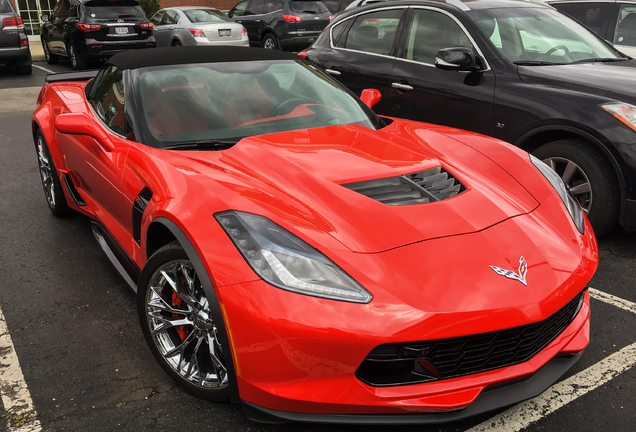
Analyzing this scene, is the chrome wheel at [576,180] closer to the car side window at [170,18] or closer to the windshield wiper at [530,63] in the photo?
the windshield wiper at [530,63]

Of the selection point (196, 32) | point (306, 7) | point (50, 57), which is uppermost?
point (306, 7)

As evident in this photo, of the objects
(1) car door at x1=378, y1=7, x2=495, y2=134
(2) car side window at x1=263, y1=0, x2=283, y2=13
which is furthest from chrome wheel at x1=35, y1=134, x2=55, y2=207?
(2) car side window at x1=263, y1=0, x2=283, y2=13

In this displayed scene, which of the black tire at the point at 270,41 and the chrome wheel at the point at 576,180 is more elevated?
the chrome wheel at the point at 576,180

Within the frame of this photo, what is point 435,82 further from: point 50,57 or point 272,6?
point 50,57

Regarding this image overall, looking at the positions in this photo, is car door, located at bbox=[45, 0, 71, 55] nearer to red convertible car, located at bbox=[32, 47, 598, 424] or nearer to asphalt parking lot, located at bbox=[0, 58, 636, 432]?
asphalt parking lot, located at bbox=[0, 58, 636, 432]

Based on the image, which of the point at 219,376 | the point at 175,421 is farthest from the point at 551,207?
the point at 175,421

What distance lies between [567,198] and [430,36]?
9.56ft

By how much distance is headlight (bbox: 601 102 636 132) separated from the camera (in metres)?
4.07

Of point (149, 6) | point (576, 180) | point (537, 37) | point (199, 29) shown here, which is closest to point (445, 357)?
point (576, 180)

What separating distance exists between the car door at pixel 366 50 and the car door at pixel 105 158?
2.60 metres

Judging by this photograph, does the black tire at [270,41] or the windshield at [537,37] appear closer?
the windshield at [537,37]

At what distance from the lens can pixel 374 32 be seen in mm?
5949

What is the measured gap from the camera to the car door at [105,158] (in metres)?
3.31

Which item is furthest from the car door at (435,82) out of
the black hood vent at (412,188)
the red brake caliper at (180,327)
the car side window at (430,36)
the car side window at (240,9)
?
the car side window at (240,9)
